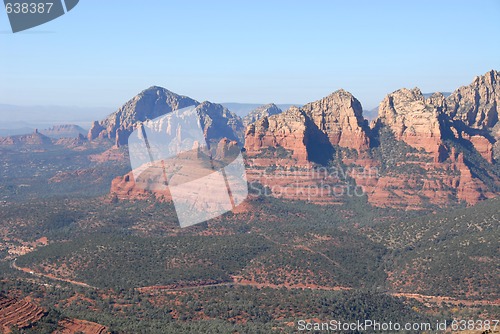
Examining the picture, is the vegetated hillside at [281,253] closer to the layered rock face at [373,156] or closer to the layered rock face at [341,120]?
the layered rock face at [373,156]

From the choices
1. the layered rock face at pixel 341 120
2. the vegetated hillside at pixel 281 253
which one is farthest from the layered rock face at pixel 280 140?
the vegetated hillside at pixel 281 253

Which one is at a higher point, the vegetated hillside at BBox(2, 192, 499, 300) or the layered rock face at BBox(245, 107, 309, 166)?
the layered rock face at BBox(245, 107, 309, 166)

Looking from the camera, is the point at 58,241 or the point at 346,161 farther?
the point at 346,161

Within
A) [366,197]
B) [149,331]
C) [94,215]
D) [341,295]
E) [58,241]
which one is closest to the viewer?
[149,331]

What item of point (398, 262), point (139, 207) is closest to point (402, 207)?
point (398, 262)

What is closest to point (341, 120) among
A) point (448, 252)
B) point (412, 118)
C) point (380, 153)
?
point (380, 153)

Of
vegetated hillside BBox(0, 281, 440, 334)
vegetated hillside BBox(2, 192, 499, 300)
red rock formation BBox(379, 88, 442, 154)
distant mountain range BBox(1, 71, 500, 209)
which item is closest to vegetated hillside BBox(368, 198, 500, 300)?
vegetated hillside BBox(2, 192, 499, 300)

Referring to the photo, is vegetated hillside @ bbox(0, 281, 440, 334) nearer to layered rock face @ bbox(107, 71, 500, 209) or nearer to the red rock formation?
layered rock face @ bbox(107, 71, 500, 209)

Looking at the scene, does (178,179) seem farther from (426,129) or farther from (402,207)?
(426,129)
